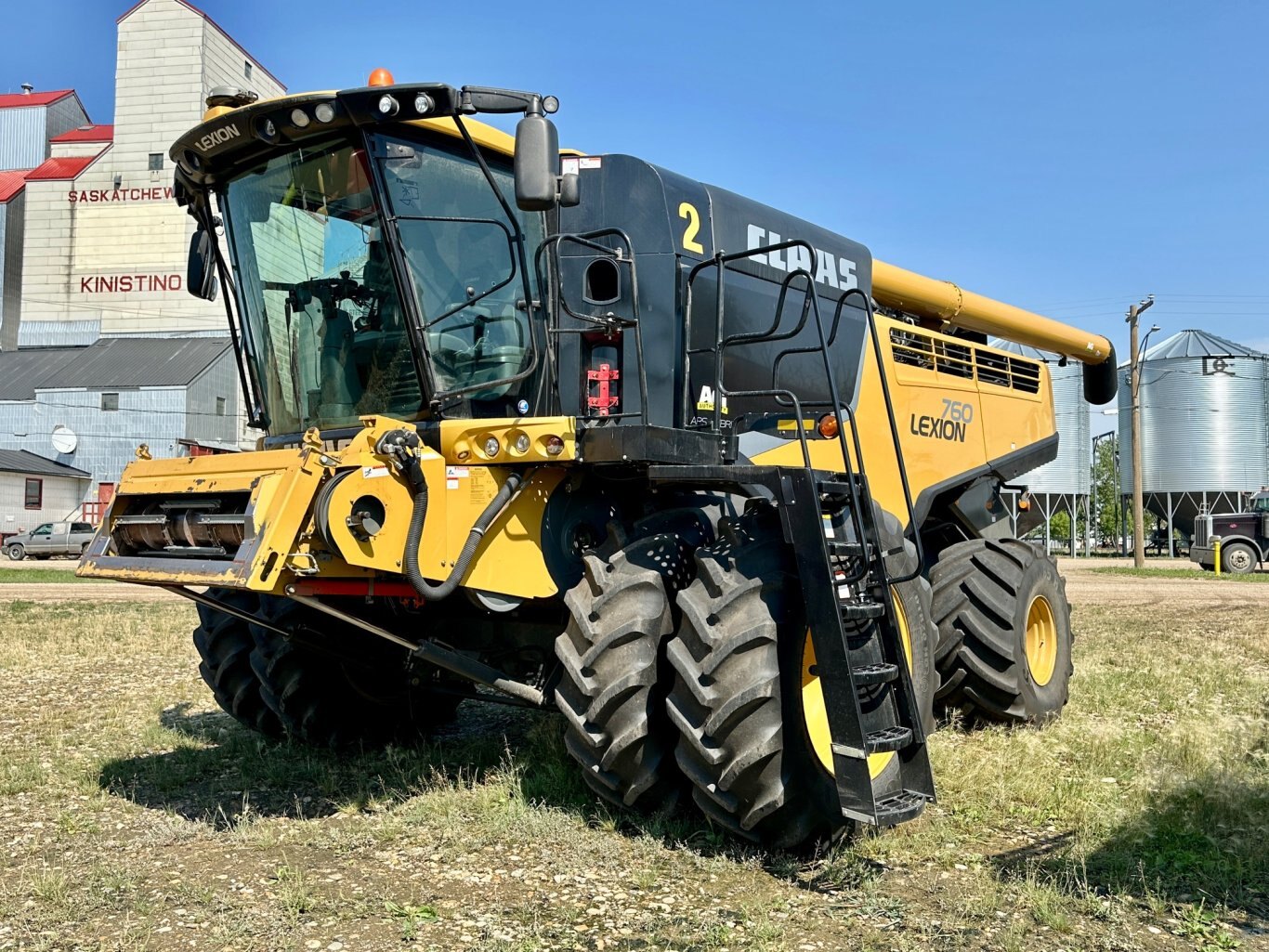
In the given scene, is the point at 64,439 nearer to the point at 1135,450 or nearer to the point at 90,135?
the point at 90,135

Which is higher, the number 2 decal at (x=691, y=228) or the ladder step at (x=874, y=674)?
the number 2 decal at (x=691, y=228)

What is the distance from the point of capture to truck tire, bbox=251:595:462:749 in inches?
237

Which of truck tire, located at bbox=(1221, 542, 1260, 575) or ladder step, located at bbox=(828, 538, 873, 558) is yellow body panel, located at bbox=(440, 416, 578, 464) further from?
truck tire, located at bbox=(1221, 542, 1260, 575)

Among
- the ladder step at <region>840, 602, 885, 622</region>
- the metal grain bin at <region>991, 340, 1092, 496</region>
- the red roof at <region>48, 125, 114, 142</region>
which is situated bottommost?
the ladder step at <region>840, 602, 885, 622</region>

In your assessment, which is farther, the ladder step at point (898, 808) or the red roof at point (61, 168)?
the red roof at point (61, 168)

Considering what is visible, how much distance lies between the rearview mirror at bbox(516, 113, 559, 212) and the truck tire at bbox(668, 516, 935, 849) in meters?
1.65

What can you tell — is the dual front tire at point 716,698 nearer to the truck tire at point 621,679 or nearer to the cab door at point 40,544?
the truck tire at point 621,679

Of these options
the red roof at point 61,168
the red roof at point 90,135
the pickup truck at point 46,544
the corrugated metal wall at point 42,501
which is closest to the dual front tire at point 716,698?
the pickup truck at point 46,544

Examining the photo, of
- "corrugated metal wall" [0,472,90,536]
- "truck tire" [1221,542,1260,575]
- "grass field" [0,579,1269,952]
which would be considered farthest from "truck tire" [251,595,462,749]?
"corrugated metal wall" [0,472,90,536]

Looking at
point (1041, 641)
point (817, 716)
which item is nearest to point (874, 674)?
point (817, 716)

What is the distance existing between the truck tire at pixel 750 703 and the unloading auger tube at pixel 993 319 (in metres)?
3.47

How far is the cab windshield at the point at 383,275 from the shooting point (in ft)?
17.1

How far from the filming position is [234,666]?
6594mm

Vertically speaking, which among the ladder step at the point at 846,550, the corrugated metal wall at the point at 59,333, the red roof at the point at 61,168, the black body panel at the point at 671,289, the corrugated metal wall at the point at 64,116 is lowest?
the ladder step at the point at 846,550
